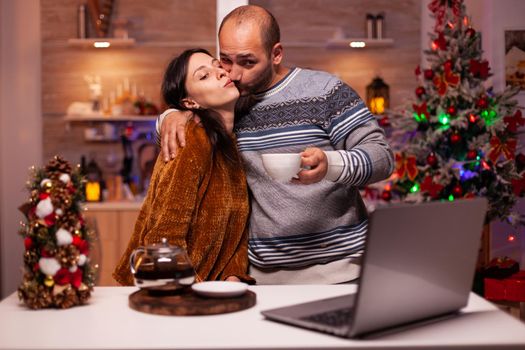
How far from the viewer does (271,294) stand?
1.86 m

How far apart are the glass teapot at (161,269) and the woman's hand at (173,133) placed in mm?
516

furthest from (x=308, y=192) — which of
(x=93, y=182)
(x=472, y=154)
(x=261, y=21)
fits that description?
(x=93, y=182)

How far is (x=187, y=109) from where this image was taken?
244 centimetres

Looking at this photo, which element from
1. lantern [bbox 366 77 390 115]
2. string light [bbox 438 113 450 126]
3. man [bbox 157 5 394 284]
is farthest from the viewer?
lantern [bbox 366 77 390 115]

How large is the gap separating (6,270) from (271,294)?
4847mm

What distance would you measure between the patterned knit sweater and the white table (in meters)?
0.60

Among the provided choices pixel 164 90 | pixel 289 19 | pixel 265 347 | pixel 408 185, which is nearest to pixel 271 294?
pixel 265 347

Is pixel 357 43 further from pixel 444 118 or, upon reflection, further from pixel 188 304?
pixel 188 304

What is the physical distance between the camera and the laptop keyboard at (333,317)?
146 centimetres

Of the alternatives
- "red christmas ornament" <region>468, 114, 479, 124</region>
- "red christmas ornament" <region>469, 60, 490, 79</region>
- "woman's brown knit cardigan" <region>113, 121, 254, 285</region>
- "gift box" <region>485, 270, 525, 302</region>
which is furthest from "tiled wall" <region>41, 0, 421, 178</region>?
"woman's brown knit cardigan" <region>113, 121, 254, 285</region>

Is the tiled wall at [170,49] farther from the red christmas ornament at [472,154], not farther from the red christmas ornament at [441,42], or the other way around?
the red christmas ornament at [472,154]

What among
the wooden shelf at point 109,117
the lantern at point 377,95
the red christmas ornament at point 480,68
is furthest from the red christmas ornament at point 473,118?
the wooden shelf at point 109,117

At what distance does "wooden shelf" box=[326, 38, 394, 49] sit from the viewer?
5.97m

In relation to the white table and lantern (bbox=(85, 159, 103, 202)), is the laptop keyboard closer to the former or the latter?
the white table
